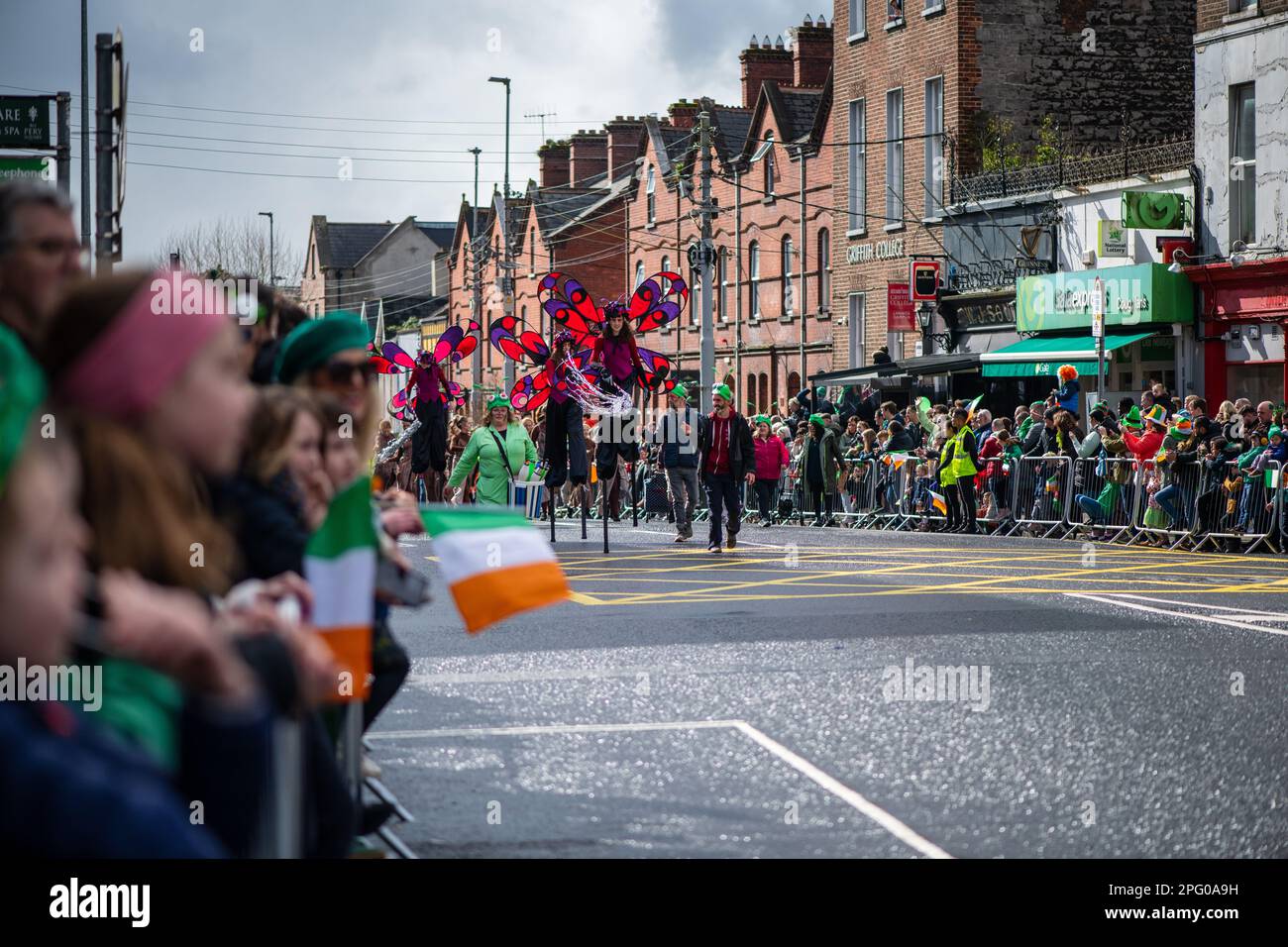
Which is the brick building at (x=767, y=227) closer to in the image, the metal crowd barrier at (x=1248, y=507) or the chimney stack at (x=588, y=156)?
the chimney stack at (x=588, y=156)

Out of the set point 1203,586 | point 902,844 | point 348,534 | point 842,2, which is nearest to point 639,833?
point 902,844

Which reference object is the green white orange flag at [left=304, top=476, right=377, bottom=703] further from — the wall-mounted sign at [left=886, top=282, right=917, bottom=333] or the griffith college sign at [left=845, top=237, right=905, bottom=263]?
the griffith college sign at [left=845, top=237, right=905, bottom=263]

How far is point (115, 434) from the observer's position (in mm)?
2375

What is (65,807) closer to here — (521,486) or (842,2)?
(521,486)

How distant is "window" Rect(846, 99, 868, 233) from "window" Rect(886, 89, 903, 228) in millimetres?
1121

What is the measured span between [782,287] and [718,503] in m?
32.0

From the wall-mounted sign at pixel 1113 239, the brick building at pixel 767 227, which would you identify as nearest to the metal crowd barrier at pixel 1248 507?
the wall-mounted sign at pixel 1113 239

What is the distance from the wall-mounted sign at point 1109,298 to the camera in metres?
31.8

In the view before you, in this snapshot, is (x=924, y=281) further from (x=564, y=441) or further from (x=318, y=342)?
(x=318, y=342)

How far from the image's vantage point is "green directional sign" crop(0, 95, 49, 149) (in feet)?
85.4

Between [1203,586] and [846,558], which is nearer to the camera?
[1203,586]

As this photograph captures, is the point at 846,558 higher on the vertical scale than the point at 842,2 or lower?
lower

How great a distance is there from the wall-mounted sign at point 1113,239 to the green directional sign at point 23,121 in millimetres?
18910

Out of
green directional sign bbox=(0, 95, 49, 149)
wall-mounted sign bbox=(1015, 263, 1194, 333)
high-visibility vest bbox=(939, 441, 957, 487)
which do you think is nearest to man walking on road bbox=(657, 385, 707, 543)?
high-visibility vest bbox=(939, 441, 957, 487)
